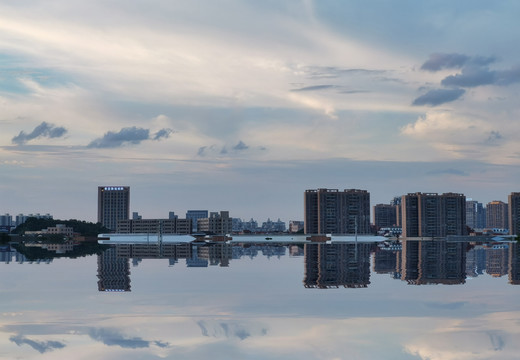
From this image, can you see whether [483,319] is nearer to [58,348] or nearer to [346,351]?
[346,351]

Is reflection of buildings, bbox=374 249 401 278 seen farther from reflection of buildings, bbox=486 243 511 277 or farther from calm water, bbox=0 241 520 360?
calm water, bbox=0 241 520 360

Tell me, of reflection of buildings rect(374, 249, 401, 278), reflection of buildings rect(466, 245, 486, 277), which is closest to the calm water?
reflection of buildings rect(466, 245, 486, 277)

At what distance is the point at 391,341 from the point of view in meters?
29.2

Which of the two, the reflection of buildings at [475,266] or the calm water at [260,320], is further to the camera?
the reflection of buildings at [475,266]

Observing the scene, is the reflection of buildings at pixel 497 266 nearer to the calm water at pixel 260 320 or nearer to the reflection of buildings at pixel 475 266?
the reflection of buildings at pixel 475 266

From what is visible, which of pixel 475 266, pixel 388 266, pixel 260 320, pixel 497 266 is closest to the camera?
pixel 260 320

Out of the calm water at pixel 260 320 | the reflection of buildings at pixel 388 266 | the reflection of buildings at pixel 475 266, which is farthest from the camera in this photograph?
the reflection of buildings at pixel 388 266

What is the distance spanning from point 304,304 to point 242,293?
8.37 metres

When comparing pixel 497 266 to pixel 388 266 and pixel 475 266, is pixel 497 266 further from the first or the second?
pixel 388 266

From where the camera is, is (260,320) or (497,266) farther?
(497,266)

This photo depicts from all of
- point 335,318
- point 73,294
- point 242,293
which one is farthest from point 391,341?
point 73,294

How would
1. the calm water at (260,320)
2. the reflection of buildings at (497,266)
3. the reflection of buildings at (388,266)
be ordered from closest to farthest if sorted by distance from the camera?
the calm water at (260,320)
the reflection of buildings at (497,266)
the reflection of buildings at (388,266)

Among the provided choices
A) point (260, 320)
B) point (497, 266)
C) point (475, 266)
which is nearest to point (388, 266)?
point (475, 266)

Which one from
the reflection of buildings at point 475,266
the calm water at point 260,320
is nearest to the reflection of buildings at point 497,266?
the reflection of buildings at point 475,266
